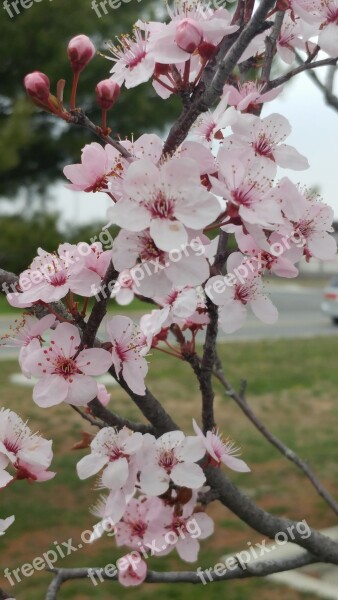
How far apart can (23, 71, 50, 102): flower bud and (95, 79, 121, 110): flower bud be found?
7cm

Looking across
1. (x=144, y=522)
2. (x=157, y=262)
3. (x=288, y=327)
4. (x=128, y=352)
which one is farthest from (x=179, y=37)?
(x=288, y=327)

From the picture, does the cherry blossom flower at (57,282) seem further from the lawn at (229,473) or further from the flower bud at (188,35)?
the lawn at (229,473)

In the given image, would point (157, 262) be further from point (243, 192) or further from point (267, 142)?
point (267, 142)

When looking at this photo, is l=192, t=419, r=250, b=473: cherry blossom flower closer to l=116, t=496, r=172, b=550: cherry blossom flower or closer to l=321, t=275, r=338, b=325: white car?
l=116, t=496, r=172, b=550: cherry blossom flower

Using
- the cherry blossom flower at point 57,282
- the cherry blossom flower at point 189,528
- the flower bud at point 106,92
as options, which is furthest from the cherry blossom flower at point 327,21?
the cherry blossom flower at point 189,528

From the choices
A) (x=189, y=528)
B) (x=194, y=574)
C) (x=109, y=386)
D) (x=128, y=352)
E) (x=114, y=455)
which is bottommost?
(x=109, y=386)

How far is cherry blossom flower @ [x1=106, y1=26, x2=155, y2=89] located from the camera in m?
0.88

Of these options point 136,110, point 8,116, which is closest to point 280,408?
point 136,110

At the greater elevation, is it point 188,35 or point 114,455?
point 188,35

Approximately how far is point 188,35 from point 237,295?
0.39m

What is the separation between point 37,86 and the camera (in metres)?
0.80

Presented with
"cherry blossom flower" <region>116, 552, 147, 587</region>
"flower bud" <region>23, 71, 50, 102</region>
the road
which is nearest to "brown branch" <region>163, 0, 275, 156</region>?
"flower bud" <region>23, 71, 50, 102</region>

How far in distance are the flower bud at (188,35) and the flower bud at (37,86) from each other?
147mm

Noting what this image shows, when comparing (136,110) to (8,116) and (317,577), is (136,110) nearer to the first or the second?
(8,116)
